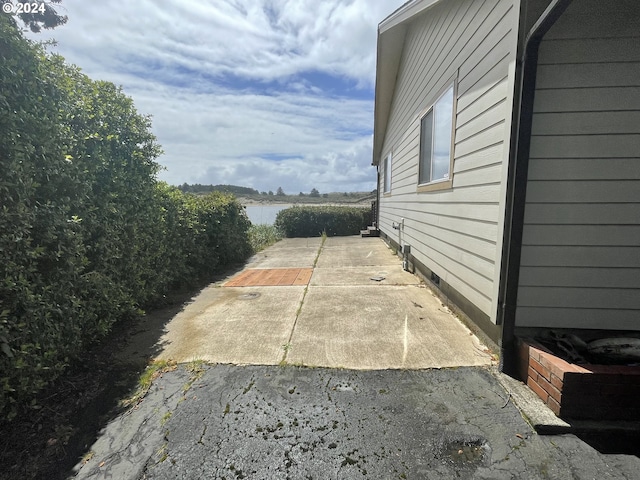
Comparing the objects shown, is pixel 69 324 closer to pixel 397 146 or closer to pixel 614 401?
pixel 614 401

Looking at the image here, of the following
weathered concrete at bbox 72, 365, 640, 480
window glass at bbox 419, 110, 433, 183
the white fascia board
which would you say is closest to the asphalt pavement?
weathered concrete at bbox 72, 365, 640, 480

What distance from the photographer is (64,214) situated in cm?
239

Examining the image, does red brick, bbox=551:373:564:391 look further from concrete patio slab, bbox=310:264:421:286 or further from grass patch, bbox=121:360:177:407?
concrete patio slab, bbox=310:264:421:286

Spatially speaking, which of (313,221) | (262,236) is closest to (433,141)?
(262,236)

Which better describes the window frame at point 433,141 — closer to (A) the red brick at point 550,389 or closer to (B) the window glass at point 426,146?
(B) the window glass at point 426,146

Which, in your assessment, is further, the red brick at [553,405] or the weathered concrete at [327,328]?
the weathered concrete at [327,328]

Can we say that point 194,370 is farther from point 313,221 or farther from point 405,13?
point 313,221

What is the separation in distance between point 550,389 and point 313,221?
1247cm

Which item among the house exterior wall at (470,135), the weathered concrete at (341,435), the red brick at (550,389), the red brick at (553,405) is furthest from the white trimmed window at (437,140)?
the weathered concrete at (341,435)

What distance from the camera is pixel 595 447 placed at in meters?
1.74

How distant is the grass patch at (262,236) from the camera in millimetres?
9966

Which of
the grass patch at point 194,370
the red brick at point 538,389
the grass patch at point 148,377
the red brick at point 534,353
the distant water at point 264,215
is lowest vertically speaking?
the grass patch at point 148,377

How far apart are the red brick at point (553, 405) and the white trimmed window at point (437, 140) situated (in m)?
2.53

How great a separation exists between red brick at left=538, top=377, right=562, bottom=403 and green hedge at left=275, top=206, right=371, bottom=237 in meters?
12.2
